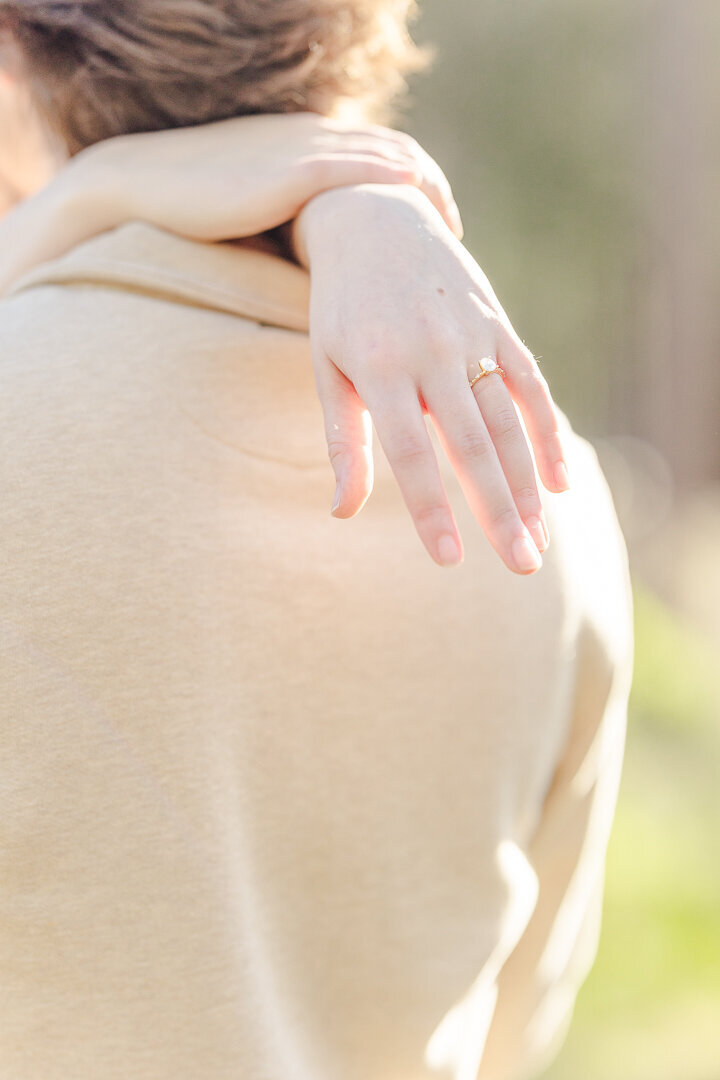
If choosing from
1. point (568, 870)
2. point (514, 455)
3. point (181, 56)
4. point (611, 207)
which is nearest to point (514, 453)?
point (514, 455)

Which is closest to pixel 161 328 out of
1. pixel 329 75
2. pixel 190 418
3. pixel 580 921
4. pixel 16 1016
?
pixel 190 418

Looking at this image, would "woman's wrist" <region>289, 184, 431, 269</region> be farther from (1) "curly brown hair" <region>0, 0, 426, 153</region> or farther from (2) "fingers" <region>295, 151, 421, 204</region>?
(1) "curly brown hair" <region>0, 0, 426, 153</region>

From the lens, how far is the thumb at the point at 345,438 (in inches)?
21.0

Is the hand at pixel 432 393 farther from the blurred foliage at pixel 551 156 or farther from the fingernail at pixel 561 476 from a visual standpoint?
the blurred foliage at pixel 551 156

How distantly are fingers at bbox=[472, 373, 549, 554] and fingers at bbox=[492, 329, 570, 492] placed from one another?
0.02 metres

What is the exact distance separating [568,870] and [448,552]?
1.93 ft

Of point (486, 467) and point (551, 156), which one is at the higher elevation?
point (486, 467)

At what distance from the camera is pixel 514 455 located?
54cm

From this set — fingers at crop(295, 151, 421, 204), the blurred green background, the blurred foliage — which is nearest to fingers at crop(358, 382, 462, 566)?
fingers at crop(295, 151, 421, 204)

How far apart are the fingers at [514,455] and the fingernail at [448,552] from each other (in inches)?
1.8

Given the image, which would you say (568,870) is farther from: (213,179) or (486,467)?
(213,179)

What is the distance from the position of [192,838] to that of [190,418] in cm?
27

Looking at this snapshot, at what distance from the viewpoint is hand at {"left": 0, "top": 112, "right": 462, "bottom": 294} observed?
716 mm

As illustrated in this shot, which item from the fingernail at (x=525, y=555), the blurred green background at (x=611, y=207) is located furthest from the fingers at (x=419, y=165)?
the blurred green background at (x=611, y=207)
